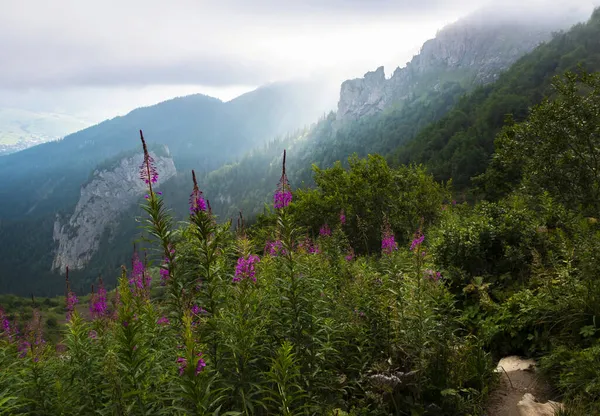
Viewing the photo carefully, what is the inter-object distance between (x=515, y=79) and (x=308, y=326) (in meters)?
124

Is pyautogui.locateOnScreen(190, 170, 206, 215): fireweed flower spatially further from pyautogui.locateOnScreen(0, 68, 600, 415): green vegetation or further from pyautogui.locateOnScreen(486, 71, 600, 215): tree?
pyautogui.locateOnScreen(486, 71, 600, 215): tree

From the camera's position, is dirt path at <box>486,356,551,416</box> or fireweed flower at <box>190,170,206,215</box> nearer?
fireweed flower at <box>190,170,206,215</box>

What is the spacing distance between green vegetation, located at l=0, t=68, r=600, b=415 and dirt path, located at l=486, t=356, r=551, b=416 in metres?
0.17

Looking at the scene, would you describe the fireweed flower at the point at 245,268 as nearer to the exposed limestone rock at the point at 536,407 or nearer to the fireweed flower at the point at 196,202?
the fireweed flower at the point at 196,202

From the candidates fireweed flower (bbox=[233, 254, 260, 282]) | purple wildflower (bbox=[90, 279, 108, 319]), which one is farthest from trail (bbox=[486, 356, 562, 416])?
purple wildflower (bbox=[90, 279, 108, 319])

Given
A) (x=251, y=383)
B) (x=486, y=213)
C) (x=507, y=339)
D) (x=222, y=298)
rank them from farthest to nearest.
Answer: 1. (x=486, y=213)
2. (x=507, y=339)
3. (x=222, y=298)
4. (x=251, y=383)

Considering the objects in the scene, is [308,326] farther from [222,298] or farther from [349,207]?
[349,207]

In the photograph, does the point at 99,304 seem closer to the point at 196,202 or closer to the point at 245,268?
the point at 245,268

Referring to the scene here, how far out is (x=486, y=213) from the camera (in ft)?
32.1

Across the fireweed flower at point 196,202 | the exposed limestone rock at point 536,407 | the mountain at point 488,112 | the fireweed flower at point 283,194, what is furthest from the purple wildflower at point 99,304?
the mountain at point 488,112

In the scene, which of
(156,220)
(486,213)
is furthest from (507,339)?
(156,220)

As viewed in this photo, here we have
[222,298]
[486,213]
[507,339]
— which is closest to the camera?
[222,298]

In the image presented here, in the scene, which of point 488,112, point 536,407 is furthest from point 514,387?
point 488,112

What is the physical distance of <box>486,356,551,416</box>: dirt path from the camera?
520cm
